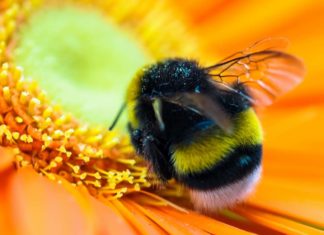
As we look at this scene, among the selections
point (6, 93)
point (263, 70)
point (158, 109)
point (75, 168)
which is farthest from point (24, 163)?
point (263, 70)

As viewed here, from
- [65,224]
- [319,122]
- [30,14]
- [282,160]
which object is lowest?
[65,224]

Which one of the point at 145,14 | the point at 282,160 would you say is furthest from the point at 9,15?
the point at 282,160

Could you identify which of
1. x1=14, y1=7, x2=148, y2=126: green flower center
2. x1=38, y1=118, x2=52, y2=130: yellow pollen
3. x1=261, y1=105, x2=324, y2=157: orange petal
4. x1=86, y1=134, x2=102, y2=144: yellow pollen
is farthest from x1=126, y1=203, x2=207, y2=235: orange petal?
x1=261, y1=105, x2=324, y2=157: orange petal

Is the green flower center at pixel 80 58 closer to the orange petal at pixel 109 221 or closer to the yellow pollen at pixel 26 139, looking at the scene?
the yellow pollen at pixel 26 139

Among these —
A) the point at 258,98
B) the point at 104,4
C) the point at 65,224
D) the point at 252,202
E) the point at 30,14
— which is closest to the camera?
the point at 65,224

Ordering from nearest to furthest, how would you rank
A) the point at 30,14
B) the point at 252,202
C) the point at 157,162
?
1. the point at 157,162
2. the point at 252,202
3. the point at 30,14

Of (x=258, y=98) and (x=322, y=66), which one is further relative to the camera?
(x=322, y=66)

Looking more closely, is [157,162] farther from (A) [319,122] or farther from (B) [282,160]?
(A) [319,122]

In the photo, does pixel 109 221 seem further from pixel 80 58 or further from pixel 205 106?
pixel 80 58
